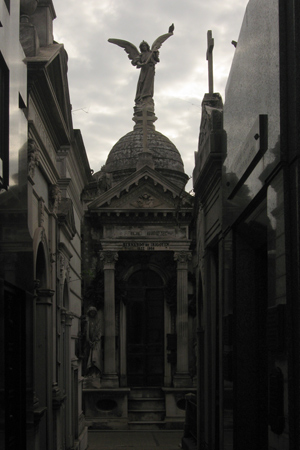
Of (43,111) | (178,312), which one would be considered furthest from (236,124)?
(178,312)

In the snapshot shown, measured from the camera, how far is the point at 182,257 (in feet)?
89.7

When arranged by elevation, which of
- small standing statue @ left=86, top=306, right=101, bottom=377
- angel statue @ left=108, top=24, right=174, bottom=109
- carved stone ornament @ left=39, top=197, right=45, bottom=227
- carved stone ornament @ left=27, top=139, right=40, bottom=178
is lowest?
small standing statue @ left=86, top=306, right=101, bottom=377

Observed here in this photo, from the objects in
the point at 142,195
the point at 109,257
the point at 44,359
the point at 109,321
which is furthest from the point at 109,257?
the point at 44,359

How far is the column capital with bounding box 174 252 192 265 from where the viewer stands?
27283mm

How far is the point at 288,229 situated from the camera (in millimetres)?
5055

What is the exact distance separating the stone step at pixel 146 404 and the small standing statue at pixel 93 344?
5.22 feet

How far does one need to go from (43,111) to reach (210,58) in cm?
260

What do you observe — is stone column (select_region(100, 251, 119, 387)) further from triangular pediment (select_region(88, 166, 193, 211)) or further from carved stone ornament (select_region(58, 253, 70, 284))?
carved stone ornament (select_region(58, 253, 70, 284))

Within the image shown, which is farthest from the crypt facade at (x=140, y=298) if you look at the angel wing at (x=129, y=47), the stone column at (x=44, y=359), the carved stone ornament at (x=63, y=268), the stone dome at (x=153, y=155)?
the stone column at (x=44, y=359)

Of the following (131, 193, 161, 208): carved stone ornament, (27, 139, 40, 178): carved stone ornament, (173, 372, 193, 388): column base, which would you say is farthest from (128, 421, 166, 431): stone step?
(27, 139, 40, 178): carved stone ornament

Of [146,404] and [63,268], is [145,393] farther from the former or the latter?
[63,268]

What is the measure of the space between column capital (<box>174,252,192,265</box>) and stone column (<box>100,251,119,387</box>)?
210cm

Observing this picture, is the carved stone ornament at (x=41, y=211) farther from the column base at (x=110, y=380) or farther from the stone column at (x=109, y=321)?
the column base at (x=110, y=380)

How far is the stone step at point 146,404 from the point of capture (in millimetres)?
26797
